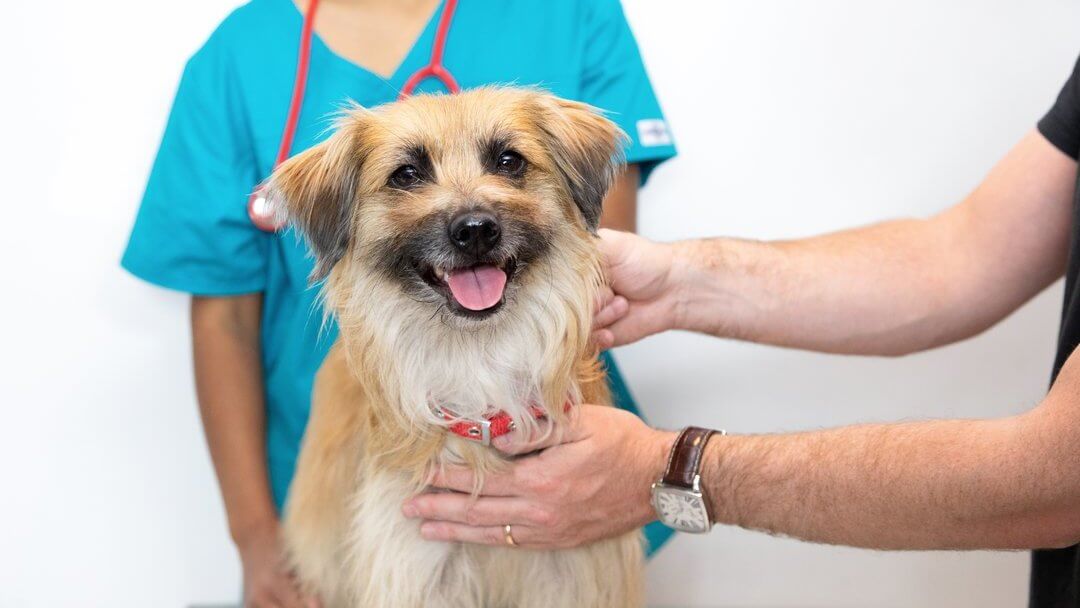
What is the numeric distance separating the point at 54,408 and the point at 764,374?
154 centimetres

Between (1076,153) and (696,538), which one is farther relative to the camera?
(696,538)

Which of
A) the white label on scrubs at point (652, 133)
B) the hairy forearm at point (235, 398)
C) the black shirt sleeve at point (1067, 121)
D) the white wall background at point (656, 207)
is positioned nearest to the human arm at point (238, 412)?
the hairy forearm at point (235, 398)

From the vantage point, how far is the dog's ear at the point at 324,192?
53.1 inches

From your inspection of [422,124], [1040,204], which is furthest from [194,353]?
[1040,204]

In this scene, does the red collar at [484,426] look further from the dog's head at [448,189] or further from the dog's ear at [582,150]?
the dog's ear at [582,150]

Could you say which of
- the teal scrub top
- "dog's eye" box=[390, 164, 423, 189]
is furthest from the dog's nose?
the teal scrub top

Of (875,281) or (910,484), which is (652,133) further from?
(910,484)

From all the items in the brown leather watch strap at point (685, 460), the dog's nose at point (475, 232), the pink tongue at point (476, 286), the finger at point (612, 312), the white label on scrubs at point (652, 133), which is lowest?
the brown leather watch strap at point (685, 460)

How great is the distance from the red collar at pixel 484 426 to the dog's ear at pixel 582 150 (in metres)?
0.30

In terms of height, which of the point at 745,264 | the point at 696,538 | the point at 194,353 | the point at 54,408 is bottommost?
the point at 696,538

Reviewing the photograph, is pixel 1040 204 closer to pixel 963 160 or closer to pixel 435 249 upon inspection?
pixel 963 160

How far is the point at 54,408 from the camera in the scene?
77.9 inches

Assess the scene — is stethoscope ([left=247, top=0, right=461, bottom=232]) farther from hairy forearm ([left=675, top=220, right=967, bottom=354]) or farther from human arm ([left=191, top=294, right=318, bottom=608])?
hairy forearm ([left=675, top=220, right=967, bottom=354])

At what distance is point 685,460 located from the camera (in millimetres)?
1383
